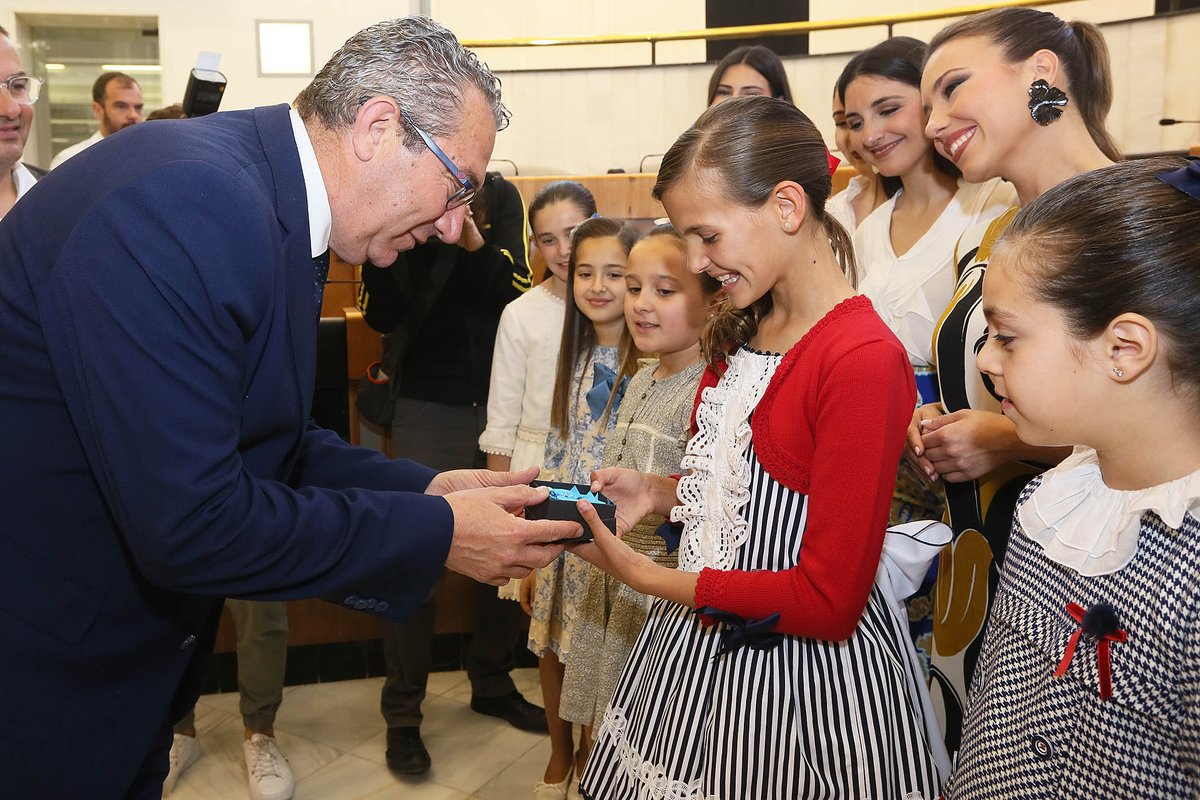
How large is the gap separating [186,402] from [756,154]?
88cm

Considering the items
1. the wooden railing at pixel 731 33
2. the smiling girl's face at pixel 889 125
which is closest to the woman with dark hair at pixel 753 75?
the smiling girl's face at pixel 889 125

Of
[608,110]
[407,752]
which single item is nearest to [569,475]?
[407,752]

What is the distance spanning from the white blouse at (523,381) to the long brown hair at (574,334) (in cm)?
6

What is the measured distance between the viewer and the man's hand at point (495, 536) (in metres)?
1.46

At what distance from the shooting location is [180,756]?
3.02 meters

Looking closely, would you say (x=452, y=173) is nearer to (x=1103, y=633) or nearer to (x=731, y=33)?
(x=1103, y=633)

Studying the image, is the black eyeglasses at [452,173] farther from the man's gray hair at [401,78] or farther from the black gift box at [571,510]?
the black gift box at [571,510]

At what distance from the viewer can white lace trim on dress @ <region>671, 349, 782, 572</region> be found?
153 cm

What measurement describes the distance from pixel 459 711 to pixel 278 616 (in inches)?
29.8

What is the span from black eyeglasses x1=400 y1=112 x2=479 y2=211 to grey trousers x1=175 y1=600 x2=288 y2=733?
1.89 metres

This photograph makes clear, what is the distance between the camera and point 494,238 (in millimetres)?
3305

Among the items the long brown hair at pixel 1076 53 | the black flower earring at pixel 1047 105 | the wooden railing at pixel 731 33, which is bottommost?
the black flower earring at pixel 1047 105

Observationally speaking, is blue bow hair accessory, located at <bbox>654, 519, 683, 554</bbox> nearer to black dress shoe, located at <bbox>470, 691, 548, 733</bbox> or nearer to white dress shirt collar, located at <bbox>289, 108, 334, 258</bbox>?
white dress shirt collar, located at <bbox>289, 108, 334, 258</bbox>

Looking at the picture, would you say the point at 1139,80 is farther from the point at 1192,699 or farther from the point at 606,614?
the point at 1192,699
